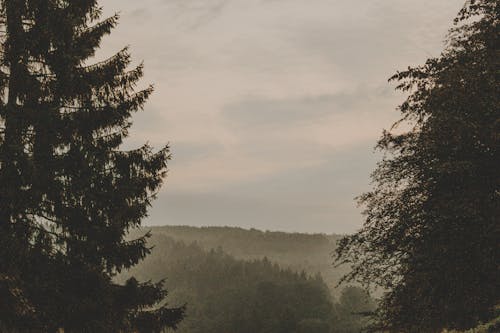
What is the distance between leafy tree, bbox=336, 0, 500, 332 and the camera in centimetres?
1033

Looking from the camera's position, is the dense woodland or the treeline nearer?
the dense woodland

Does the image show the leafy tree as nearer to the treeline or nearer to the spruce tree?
the spruce tree

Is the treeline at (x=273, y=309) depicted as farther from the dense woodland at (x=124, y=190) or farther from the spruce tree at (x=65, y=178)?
the spruce tree at (x=65, y=178)

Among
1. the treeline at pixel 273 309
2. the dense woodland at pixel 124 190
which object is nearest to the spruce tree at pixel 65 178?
the dense woodland at pixel 124 190

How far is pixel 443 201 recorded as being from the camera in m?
10.6

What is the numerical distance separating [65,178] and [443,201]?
26.7ft

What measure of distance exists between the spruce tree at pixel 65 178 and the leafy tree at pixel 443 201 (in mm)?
6065

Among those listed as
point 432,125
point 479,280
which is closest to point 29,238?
point 432,125

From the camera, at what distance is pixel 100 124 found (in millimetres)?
11383

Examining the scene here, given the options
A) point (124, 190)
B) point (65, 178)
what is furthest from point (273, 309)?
point (65, 178)

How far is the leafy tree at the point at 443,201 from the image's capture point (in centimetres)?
1033

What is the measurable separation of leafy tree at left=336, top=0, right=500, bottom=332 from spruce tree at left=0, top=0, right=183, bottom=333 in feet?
19.9

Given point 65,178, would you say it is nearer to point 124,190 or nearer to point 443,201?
point 124,190

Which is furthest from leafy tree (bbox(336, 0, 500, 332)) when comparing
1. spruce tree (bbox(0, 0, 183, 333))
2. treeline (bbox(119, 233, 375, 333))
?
treeline (bbox(119, 233, 375, 333))
